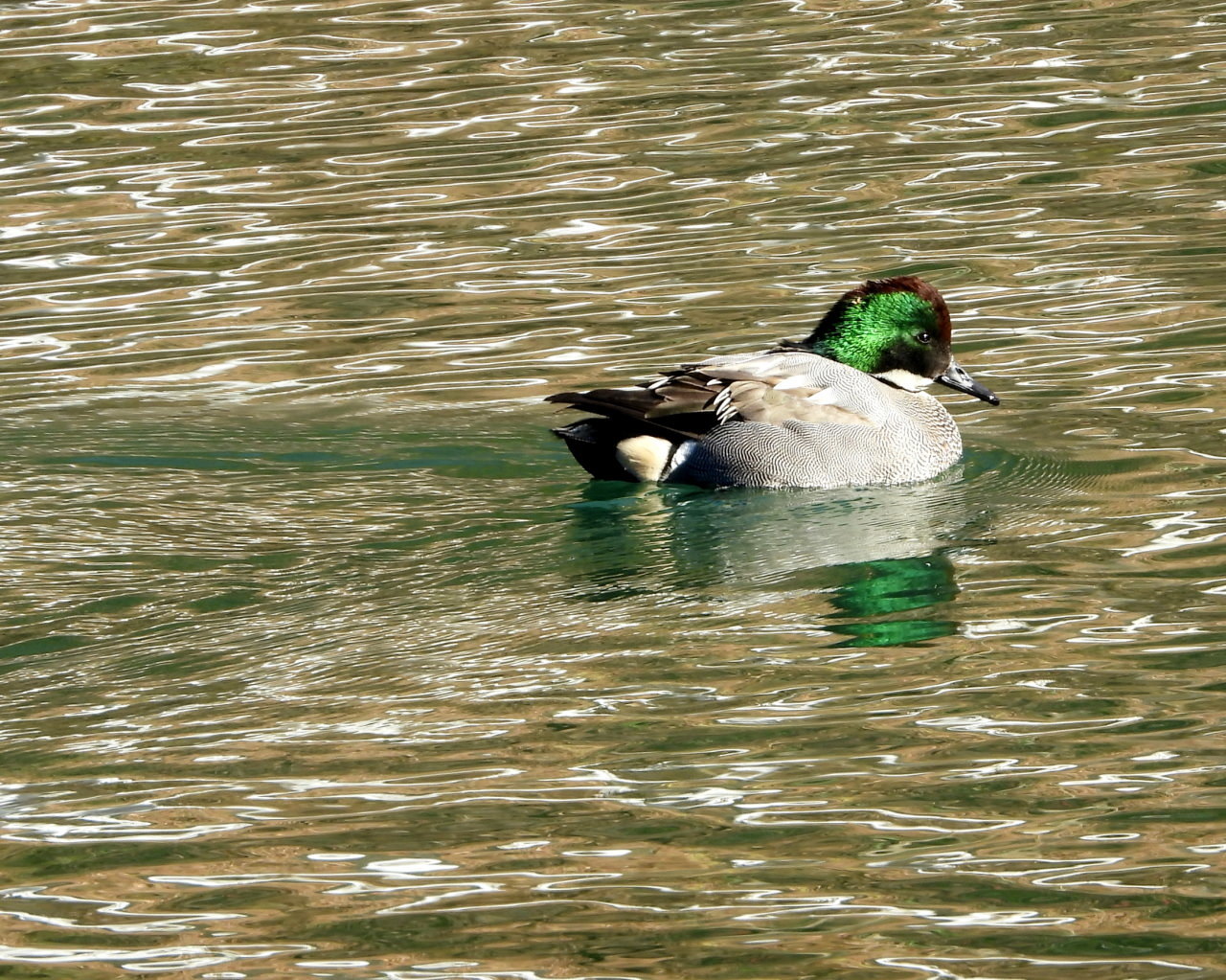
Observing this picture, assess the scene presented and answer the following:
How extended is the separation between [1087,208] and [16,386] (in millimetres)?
5812

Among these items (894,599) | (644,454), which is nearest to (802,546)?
(894,599)

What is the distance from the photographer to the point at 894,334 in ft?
30.7

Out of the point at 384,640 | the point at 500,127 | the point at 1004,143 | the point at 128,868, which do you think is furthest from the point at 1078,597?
the point at 500,127

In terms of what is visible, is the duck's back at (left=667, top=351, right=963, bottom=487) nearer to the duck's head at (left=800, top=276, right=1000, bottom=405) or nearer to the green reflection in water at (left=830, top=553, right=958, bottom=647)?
the duck's head at (left=800, top=276, right=1000, bottom=405)

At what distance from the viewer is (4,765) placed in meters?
6.18

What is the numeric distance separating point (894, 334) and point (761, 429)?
2.99 feet

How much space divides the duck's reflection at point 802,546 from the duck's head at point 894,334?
52 centimetres

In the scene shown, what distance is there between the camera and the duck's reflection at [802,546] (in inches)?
293

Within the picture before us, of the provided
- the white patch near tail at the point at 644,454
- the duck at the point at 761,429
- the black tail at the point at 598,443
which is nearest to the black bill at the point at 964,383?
the duck at the point at 761,429

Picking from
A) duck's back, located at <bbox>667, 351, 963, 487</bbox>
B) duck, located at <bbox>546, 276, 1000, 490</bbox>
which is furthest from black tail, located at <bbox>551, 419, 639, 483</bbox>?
duck's back, located at <bbox>667, 351, 963, 487</bbox>

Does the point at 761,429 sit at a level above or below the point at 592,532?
above

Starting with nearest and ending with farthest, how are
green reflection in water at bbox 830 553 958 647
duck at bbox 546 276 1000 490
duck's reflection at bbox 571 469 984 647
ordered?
green reflection in water at bbox 830 553 958 647 < duck's reflection at bbox 571 469 984 647 < duck at bbox 546 276 1000 490

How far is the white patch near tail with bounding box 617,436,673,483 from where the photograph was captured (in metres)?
8.84

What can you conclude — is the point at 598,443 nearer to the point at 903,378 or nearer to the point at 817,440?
the point at 817,440
